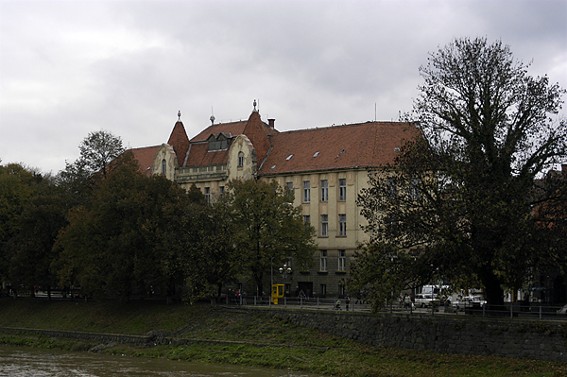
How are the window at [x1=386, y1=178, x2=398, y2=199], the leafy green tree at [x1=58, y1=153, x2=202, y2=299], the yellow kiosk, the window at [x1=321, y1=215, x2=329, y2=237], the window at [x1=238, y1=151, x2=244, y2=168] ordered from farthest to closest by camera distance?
the window at [x1=238, y1=151, x2=244, y2=168], the window at [x1=321, y1=215, x2=329, y2=237], the leafy green tree at [x1=58, y1=153, x2=202, y2=299], the yellow kiosk, the window at [x1=386, y1=178, x2=398, y2=199]

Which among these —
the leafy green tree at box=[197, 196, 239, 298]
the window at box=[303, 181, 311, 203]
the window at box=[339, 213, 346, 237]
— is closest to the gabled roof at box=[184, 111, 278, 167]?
the window at box=[303, 181, 311, 203]

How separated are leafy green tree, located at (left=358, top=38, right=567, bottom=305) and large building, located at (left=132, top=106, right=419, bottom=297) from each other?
87.2ft

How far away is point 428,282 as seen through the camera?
52.9 meters

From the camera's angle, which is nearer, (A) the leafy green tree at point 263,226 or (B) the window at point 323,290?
(A) the leafy green tree at point 263,226

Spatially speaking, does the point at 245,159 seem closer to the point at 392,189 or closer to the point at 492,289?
the point at 392,189

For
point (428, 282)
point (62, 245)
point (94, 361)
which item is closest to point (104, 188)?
point (62, 245)

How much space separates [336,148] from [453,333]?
136 feet

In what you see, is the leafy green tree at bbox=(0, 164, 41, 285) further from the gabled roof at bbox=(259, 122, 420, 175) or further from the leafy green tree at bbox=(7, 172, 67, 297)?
the gabled roof at bbox=(259, 122, 420, 175)

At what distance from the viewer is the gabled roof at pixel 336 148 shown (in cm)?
8694

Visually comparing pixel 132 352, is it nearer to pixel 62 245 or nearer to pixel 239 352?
pixel 239 352

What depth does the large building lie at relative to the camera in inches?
3418

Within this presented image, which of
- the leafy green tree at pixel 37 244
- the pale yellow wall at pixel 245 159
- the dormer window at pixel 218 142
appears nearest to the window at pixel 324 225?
the pale yellow wall at pixel 245 159

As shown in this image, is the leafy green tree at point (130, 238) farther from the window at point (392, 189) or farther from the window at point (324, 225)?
the window at point (392, 189)

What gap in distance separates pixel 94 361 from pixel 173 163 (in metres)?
43.4
